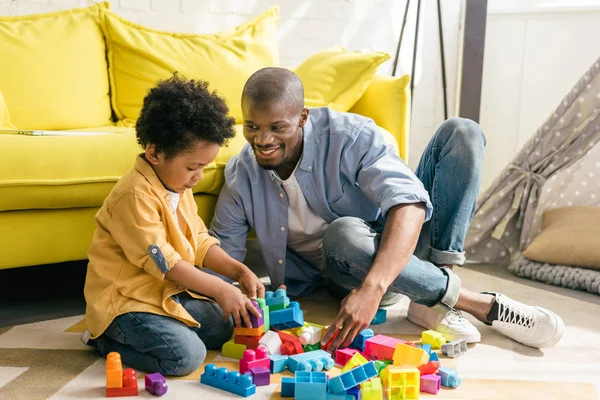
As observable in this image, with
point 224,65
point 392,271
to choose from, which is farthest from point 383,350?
point 224,65

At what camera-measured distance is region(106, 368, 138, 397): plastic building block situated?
1387 millimetres

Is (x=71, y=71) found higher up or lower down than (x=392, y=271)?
higher up

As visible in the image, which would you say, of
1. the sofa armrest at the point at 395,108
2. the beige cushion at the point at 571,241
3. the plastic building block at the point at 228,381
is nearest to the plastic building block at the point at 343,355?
the plastic building block at the point at 228,381

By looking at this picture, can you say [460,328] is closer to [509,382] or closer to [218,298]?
[509,382]

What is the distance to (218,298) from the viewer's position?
1527 millimetres

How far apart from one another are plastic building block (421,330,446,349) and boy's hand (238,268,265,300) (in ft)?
1.30

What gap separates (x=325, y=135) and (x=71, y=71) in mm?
1101

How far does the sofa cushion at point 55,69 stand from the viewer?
2393 millimetres

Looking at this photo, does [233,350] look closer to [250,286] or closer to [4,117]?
[250,286]

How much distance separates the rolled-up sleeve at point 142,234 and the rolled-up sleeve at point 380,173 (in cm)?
51

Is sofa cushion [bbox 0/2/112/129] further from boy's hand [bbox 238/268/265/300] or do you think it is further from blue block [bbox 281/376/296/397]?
blue block [bbox 281/376/296/397]

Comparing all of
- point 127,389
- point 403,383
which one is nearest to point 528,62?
point 403,383

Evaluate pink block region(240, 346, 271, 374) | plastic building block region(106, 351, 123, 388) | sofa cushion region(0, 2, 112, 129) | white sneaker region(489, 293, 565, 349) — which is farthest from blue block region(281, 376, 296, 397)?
sofa cushion region(0, 2, 112, 129)

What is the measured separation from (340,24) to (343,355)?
192cm
